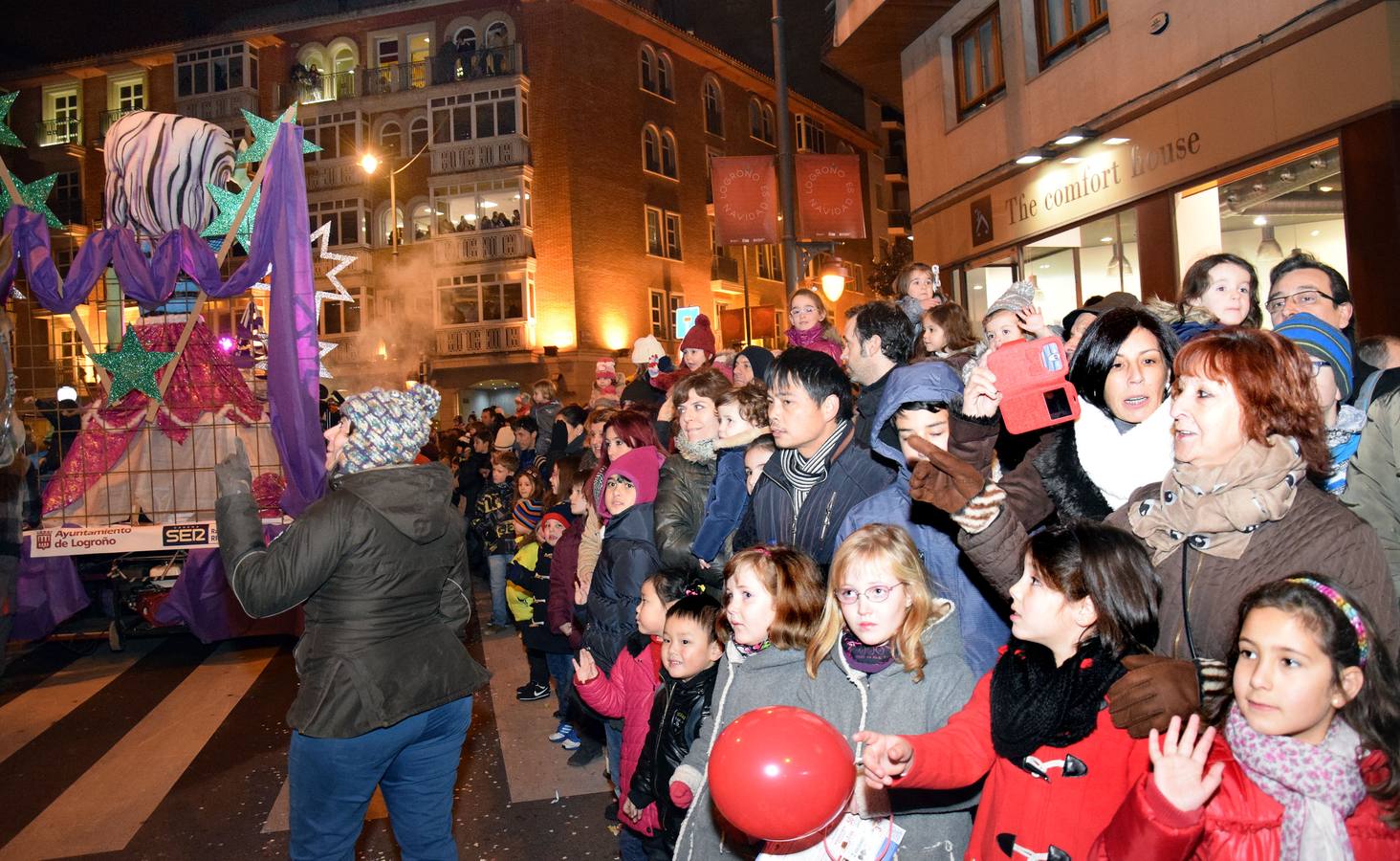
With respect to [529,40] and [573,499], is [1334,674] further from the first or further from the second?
[529,40]

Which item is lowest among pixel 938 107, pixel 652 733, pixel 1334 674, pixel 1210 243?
pixel 652 733

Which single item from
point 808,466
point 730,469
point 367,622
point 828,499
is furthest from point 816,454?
point 367,622

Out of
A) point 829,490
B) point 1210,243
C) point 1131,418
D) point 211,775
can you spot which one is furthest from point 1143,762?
point 1210,243

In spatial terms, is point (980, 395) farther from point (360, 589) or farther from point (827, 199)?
point (827, 199)

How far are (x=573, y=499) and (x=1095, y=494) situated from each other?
421 centimetres

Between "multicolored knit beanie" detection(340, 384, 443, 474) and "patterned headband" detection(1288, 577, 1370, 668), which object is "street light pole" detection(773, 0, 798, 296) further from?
"patterned headband" detection(1288, 577, 1370, 668)

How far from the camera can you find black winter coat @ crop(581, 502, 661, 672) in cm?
507

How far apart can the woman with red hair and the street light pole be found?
9.37m

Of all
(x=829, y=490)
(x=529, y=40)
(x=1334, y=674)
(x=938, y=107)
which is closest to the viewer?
(x=1334, y=674)

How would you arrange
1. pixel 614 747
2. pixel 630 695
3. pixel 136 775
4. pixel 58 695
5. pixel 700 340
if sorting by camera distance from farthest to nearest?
1. pixel 700 340
2. pixel 58 695
3. pixel 136 775
4. pixel 614 747
5. pixel 630 695

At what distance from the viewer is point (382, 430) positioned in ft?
12.1

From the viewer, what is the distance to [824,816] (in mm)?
2270

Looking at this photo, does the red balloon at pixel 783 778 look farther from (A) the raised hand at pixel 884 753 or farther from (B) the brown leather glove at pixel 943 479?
(B) the brown leather glove at pixel 943 479

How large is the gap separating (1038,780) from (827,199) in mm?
12219
